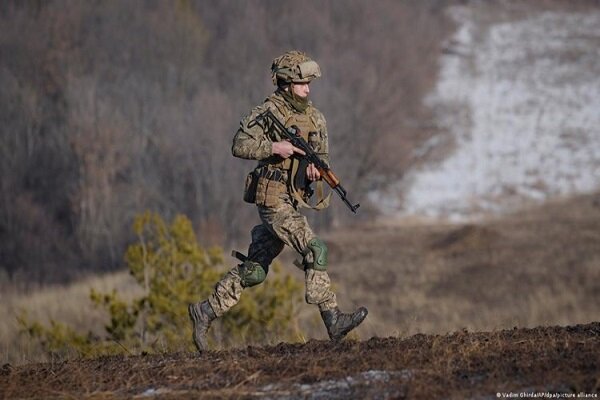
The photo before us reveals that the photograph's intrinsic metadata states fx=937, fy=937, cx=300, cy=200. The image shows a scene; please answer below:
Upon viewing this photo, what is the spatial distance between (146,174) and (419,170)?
1425cm

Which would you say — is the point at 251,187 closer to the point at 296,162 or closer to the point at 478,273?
the point at 296,162

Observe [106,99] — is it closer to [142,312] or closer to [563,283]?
[563,283]

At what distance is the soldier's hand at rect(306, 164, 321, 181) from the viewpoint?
20.7 ft

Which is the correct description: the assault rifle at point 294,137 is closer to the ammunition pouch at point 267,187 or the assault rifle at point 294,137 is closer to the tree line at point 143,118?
the ammunition pouch at point 267,187

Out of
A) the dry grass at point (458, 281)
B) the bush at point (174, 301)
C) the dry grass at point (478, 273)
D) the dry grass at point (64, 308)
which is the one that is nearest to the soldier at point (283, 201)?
the bush at point (174, 301)

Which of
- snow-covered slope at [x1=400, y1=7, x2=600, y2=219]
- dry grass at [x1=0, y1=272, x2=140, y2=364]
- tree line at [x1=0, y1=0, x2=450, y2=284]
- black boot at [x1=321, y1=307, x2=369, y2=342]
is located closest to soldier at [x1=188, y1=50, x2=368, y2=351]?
black boot at [x1=321, y1=307, x2=369, y2=342]

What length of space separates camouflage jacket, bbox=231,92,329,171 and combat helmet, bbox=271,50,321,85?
0.15 meters

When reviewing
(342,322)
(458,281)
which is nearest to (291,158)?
(342,322)

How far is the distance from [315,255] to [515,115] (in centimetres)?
4721

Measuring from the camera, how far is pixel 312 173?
20.8ft

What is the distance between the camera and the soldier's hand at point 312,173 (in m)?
6.32

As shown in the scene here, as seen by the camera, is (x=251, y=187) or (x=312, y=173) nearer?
(x=312, y=173)

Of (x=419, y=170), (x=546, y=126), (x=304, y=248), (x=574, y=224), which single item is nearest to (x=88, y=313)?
(x=574, y=224)

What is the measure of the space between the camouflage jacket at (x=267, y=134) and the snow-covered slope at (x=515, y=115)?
35.1 meters
